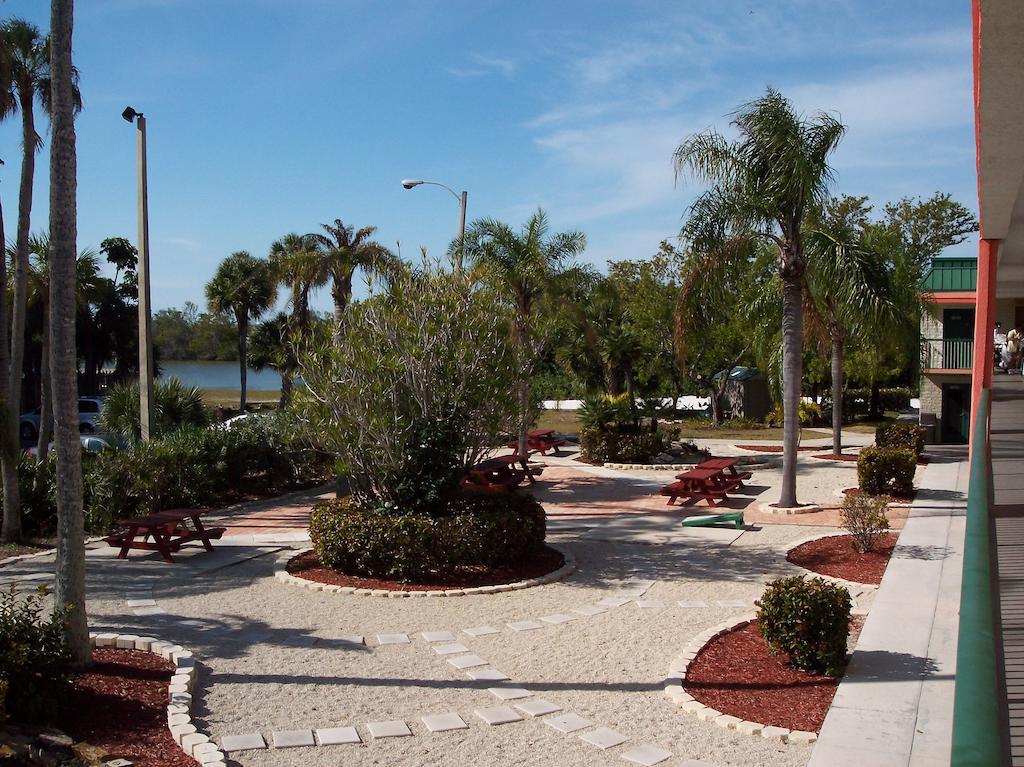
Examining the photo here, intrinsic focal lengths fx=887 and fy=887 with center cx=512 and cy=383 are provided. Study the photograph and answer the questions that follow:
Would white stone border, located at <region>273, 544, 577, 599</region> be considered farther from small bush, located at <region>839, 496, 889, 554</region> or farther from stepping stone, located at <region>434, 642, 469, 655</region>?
small bush, located at <region>839, 496, 889, 554</region>

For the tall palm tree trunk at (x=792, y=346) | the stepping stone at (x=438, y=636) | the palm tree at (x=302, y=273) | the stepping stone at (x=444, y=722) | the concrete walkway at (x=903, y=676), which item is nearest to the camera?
the concrete walkway at (x=903, y=676)

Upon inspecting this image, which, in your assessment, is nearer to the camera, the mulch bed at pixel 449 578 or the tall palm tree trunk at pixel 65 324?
the tall palm tree trunk at pixel 65 324

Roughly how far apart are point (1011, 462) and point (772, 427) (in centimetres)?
2443

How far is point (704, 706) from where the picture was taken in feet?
20.9

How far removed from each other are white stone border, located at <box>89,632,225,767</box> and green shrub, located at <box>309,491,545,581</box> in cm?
288

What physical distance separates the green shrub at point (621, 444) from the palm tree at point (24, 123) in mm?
13455

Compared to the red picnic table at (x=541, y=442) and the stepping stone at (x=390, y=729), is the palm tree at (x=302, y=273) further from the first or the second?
the stepping stone at (x=390, y=729)

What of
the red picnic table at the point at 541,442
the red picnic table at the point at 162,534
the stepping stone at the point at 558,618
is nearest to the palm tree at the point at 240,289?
the red picnic table at the point at 541,442

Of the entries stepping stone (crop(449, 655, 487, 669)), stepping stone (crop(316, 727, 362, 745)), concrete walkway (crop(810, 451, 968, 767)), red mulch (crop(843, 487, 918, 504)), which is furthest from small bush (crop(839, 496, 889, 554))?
stepping stone (crop(316, 727, 362, 745))

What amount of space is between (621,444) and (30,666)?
59.8 ft

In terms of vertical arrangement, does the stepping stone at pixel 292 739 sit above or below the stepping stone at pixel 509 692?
above

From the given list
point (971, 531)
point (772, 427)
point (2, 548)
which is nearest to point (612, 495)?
point (2, 548)

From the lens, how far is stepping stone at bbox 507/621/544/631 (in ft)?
28.2

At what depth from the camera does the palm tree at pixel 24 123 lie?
14.8 meters
